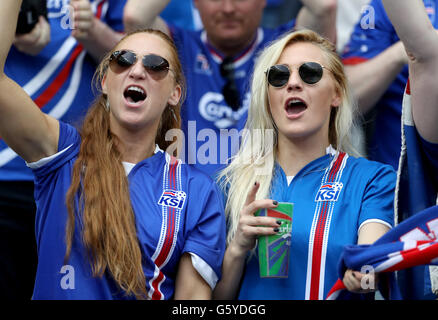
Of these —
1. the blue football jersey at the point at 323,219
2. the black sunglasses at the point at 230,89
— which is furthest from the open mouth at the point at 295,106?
the black sunglasses at the point at 230,89

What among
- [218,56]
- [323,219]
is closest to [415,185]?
[323,219]

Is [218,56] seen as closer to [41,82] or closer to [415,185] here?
[41,82]

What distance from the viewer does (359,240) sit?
2.59 meters

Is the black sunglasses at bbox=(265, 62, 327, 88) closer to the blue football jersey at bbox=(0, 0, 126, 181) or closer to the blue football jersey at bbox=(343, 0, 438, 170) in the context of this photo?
the blue football jersey at bbox=(343, 0, 438, 170)

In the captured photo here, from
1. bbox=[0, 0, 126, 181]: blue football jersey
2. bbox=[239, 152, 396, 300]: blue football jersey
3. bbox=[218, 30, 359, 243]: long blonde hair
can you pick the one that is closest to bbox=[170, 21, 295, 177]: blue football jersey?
bbox=[218, 30, 359, 243]: long blonde hair

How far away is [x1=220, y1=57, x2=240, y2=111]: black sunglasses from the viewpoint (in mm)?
3596

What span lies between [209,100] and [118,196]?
105cm

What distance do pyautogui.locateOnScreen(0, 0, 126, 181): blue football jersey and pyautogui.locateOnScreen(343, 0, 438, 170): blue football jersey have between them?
4.31ft

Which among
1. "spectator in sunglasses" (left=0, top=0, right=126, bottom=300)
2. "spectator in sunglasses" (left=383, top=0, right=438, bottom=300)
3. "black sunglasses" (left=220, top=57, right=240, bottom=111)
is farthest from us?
"black sunglasses" (left=220, top=57, right=240, bottom=111)

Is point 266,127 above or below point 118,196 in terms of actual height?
above

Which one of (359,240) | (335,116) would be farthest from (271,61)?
(359,240)

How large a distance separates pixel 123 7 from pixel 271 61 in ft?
3.85

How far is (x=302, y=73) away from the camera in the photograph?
2.87 m

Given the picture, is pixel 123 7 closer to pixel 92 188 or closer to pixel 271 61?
pixel 271 61
